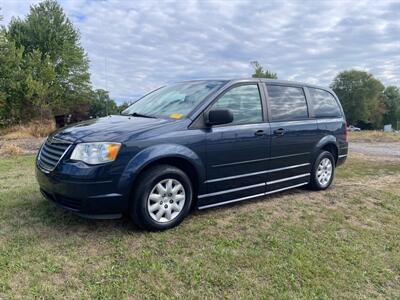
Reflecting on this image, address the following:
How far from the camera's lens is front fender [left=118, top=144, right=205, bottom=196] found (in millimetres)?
3281

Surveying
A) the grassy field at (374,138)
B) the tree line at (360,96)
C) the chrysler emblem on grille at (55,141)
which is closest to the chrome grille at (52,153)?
the chrysler emblem on grille at (55,141)

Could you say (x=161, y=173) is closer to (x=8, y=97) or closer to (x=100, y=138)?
(x=100, y=138)

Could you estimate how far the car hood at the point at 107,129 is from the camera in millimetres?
3316

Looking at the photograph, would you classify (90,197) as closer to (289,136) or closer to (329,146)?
(289,136)

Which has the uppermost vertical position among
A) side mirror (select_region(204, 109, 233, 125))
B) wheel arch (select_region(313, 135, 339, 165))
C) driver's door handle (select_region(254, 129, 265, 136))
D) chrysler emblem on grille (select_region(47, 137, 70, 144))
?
side mirror (select_region(204, 109, 233, 125))

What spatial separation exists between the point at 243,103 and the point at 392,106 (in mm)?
80546

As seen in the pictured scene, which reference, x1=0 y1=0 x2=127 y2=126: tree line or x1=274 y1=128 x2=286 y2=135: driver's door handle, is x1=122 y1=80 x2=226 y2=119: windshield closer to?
x1=274 y1=128 x2=286 y2=135: driver's door handle

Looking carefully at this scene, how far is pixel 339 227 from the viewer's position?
3.93 meters

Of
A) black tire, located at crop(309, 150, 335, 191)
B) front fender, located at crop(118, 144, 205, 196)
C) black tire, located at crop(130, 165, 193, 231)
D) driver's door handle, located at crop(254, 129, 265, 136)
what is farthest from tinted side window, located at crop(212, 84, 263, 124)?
black tire, located at crop(309, 150, 335, 191)

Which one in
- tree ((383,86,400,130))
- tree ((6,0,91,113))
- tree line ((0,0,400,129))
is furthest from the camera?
tree ((383,86,400,130))

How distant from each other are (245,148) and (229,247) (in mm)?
1349

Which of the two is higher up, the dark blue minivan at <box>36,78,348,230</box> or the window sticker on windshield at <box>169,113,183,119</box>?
the window sticker on windshield at <box>169,113,183,119</box>

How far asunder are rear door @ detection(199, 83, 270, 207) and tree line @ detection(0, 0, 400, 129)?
2.48m

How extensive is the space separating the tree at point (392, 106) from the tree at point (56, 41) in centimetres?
6532
